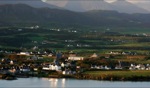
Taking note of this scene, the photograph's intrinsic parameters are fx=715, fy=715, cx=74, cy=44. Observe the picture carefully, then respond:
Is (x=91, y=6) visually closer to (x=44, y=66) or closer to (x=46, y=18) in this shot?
(x=46, y=18)

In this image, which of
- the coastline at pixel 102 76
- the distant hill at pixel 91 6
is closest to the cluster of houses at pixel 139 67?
the coastline at pixel 102 76

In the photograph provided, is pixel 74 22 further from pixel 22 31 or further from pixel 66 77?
pixel 66 77

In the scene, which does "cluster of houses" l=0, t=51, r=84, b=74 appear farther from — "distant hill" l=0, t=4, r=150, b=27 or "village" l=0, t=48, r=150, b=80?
"distant hill" l=0, t=4, r=150, b=27

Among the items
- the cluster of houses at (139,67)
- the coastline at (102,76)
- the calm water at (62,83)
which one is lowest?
the calm water at (62,83)

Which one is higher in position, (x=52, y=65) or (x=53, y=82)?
(x=52, y=65)

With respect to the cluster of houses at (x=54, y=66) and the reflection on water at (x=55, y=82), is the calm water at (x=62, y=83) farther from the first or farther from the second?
the cluster of houses at (x=54, y=66)

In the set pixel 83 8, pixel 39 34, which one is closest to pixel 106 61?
pixel 39 34

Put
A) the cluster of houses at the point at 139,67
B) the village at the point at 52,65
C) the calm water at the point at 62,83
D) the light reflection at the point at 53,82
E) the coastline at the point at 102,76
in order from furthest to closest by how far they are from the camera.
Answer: the cluster of houses at the point at 139,67, the village at the point at 52,65, the coastline at the point at 102,76, the light reflection at the point at 53,82, the calm water at the point at 62,83

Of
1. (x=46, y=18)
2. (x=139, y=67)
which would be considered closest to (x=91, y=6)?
(x=46, y=18)
